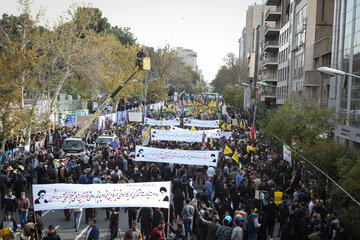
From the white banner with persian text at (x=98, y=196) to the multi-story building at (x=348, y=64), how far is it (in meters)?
15.0

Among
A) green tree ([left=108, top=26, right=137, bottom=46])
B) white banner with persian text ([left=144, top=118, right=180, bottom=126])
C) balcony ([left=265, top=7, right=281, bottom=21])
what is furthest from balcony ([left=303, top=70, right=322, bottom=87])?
green tree ([left=108, top=26, right=137, bottom=46])

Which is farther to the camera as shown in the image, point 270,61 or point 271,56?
point 271,56

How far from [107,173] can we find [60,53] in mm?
16529

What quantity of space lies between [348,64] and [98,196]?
2007 centimetres

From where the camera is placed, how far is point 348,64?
2667 cm

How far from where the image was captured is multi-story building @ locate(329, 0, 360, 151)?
81.5 feet

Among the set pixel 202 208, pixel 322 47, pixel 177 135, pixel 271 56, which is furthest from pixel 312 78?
pixel 271 56

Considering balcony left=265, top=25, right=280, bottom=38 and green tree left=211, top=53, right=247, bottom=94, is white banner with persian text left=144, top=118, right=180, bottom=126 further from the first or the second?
green tree left=211, top=53, right=247, bottom=94

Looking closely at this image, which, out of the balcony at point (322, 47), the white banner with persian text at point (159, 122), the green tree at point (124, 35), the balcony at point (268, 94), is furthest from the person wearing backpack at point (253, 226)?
the green tree at point (124, 35)

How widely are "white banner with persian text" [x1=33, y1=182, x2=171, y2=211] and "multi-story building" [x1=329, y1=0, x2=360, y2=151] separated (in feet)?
49.2

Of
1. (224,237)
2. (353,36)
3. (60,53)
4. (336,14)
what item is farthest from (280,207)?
(60,53)

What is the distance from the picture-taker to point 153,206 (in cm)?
1163

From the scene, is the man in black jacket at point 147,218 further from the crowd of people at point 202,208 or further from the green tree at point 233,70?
the green tree at point 233,70

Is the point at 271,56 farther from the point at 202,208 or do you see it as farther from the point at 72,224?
the point at 202,208
